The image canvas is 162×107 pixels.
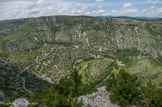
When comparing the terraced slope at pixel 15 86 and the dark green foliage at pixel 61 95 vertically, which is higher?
the dark green foliage at pixel 61 95

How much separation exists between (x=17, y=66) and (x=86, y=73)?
9152 cm

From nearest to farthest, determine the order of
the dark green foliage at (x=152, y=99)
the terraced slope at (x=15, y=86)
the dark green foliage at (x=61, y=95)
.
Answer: the dark green foliage at (x=61, y=95), the dark green foliage at (x=152, y=99), the terraced slope at (x=15, y=86)

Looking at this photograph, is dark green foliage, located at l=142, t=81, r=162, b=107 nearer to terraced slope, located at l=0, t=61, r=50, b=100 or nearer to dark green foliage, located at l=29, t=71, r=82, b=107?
dark green foliage, located at l=29, t=71, r=82, b=107

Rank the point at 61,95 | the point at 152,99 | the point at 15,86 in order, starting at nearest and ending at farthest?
the point at 61,95
the point at 152,99
the point at 15,86

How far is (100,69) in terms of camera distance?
187500 millimetres

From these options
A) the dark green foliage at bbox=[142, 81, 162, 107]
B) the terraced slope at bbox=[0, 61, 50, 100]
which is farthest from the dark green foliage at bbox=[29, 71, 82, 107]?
the dark green foliage at bbox=[142, 81, 162, 107]

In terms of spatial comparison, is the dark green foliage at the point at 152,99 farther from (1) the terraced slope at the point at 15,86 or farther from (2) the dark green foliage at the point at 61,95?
(1) the terraced slope at the point at 15,86

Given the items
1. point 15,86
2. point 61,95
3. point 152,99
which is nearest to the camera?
point 61,95

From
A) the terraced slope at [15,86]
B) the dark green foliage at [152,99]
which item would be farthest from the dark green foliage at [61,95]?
the dark green foliage at [152,99]

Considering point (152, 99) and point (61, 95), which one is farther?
point (152, 99)

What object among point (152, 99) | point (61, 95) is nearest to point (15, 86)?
point (61, 95)

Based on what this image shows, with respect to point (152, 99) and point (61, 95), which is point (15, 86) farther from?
point (152, 99)

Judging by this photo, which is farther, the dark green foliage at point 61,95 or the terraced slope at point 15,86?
the terraced slope at point 15,86

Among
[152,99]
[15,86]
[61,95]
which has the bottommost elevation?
[15,86]
